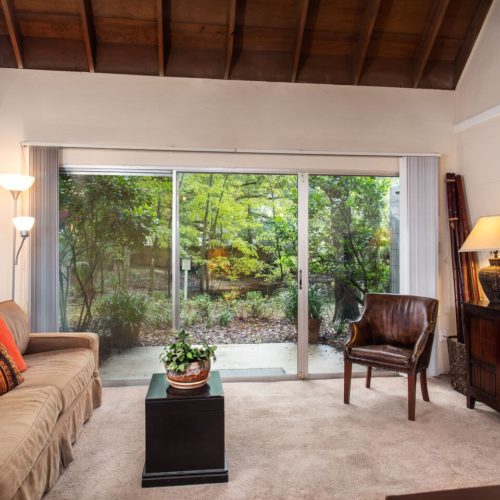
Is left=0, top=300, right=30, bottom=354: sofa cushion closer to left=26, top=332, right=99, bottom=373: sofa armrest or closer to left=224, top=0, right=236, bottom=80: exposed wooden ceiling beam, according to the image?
left=26, top=332, right=99, bottom=373: sofa armrest

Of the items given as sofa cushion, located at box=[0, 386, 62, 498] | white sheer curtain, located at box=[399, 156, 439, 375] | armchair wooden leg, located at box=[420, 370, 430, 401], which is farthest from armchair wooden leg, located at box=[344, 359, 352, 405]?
sofa cushion, located at box=[0, 386, 62, 498]

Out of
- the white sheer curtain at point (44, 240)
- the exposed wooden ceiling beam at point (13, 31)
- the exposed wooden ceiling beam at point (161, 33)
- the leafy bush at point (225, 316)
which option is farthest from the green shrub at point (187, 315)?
the exposed wooden ceiling beam at point (13, 31)

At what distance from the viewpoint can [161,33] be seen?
12.0ft

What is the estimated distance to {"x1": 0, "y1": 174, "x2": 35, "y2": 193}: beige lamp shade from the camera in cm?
336

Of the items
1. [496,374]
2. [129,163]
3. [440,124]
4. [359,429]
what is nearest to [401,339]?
[496,374]

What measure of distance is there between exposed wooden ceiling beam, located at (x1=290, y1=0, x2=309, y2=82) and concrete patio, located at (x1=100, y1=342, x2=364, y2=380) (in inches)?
103

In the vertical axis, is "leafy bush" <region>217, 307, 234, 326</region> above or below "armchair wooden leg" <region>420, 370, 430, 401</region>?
above

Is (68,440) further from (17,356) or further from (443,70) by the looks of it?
(443,70)

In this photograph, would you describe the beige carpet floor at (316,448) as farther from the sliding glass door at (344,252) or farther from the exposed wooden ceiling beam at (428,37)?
the exposed wooden ceiling beam at (428,37)

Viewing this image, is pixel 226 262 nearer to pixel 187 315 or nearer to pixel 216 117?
pixel 187 315

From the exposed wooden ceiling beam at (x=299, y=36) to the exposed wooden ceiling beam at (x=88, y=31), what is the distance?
5.82ft

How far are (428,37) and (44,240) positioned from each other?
391 cm

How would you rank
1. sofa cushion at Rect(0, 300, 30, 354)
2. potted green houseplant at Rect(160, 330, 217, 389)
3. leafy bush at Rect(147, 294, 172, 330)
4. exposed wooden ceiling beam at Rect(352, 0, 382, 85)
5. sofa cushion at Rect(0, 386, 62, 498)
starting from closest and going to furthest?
sofa cushion at Rect(0, 386, 62, 498), potted green houseplant at Rect(160, 330, 217, 389), sofa cushion at Rect(0, 300, 30, 354), exposed wooden ceiling beam at Rect(352, 0, 382, 85), leafy bush at Rect(147, 294, 172, 330)

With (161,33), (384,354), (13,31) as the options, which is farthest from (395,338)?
(13,31)
